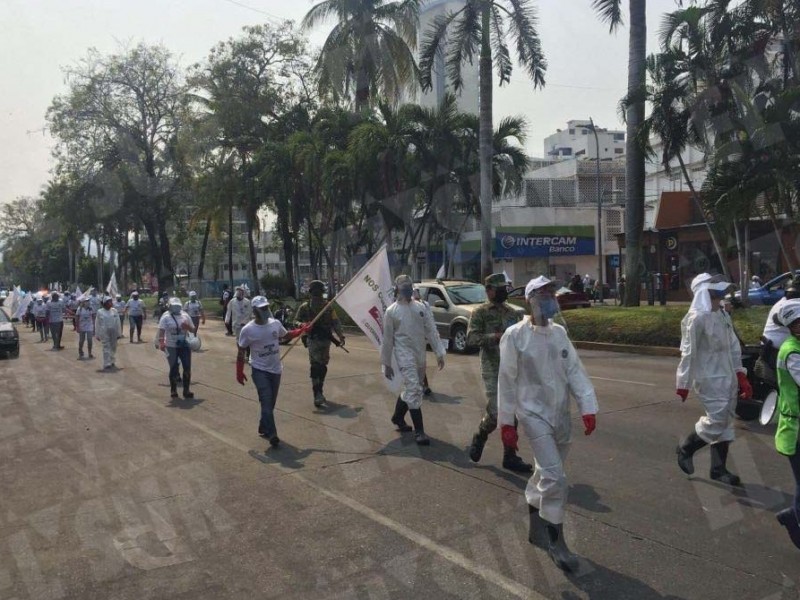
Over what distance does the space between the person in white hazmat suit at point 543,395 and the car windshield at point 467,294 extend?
12.8m

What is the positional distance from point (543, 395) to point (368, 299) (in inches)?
194

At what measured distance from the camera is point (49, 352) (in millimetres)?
21609

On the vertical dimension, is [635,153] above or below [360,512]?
above

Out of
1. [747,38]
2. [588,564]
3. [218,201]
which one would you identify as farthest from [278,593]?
[218,201]

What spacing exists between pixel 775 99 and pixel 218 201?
1048 inches

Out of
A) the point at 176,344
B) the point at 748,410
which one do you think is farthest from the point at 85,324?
the point at 748,410

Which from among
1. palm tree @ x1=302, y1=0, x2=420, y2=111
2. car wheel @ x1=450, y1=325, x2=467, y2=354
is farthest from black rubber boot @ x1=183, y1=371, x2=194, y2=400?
palm tree @ x1=302, y1=0, x2=420, y2=111

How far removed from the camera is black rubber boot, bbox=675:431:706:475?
6.16 meters

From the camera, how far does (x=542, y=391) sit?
461cm

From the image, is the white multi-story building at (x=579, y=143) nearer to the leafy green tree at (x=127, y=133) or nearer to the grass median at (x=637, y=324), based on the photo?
the leafy green tree at (x=127, y=133)

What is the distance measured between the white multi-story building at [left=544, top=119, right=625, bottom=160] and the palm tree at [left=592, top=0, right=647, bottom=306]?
60596 mm

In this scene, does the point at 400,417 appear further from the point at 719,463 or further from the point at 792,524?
the point at 792,524

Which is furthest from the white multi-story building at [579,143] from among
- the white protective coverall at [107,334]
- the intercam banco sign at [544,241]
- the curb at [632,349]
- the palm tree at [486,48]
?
the white protective coverall at [107,334]

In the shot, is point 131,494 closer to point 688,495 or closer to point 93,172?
point 688,495
